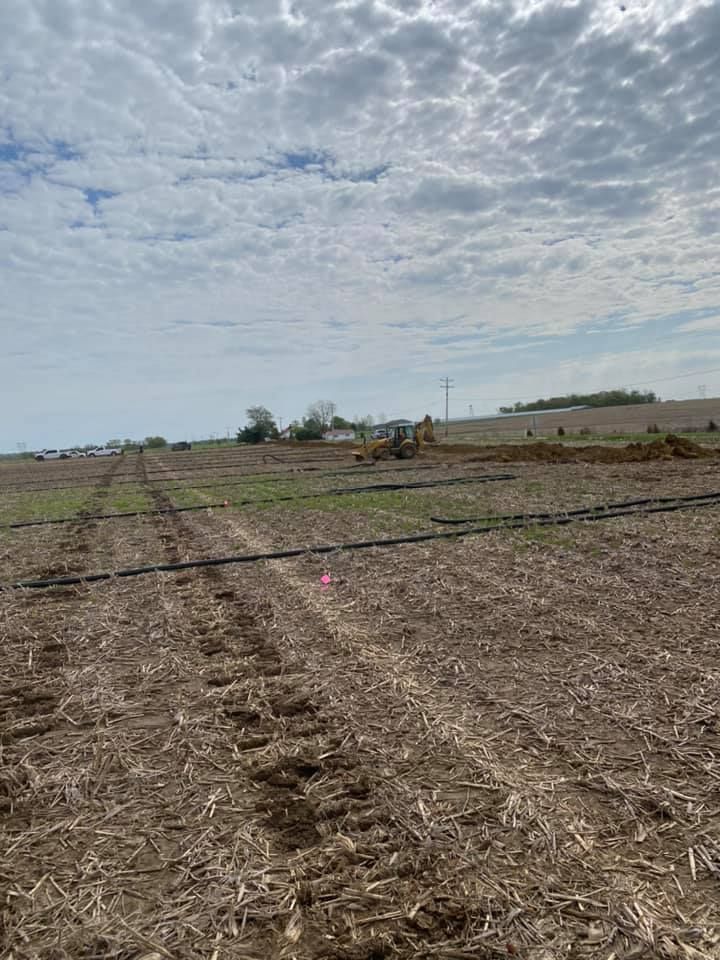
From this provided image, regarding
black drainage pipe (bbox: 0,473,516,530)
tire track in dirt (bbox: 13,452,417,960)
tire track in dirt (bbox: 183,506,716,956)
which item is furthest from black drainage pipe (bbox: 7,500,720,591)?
A: black drainage pipe (bbox: 0,473,516,530)

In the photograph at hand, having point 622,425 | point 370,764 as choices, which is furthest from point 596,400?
point 370,764

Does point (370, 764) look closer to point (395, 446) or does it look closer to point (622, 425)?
point (395, 446)

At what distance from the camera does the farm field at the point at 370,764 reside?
231 cm

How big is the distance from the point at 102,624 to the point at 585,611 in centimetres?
476

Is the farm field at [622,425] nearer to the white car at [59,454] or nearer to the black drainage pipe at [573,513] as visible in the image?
the black drainage pipe at [573,513]

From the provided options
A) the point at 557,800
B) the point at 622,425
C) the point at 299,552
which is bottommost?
the point at 557,800

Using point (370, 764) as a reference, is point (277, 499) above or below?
above

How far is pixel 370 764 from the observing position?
3381 millimetres

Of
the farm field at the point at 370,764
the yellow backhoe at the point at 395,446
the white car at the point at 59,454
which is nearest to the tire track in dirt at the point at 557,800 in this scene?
the farm field at the point at 370,764

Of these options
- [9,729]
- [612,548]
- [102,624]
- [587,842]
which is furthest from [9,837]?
[612,548]

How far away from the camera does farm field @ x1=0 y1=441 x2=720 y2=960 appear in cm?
231

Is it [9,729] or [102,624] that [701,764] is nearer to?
[9,729]

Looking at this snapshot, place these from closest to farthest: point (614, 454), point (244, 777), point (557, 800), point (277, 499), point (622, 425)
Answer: point (557, 800) < point (244, 777) < point (277, 499) < point (614, 454) < point (622, 425)

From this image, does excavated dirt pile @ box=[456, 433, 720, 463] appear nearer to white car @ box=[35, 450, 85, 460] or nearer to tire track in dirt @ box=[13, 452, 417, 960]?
tire track in dirt @ box=[13, 452, 417, 960]
